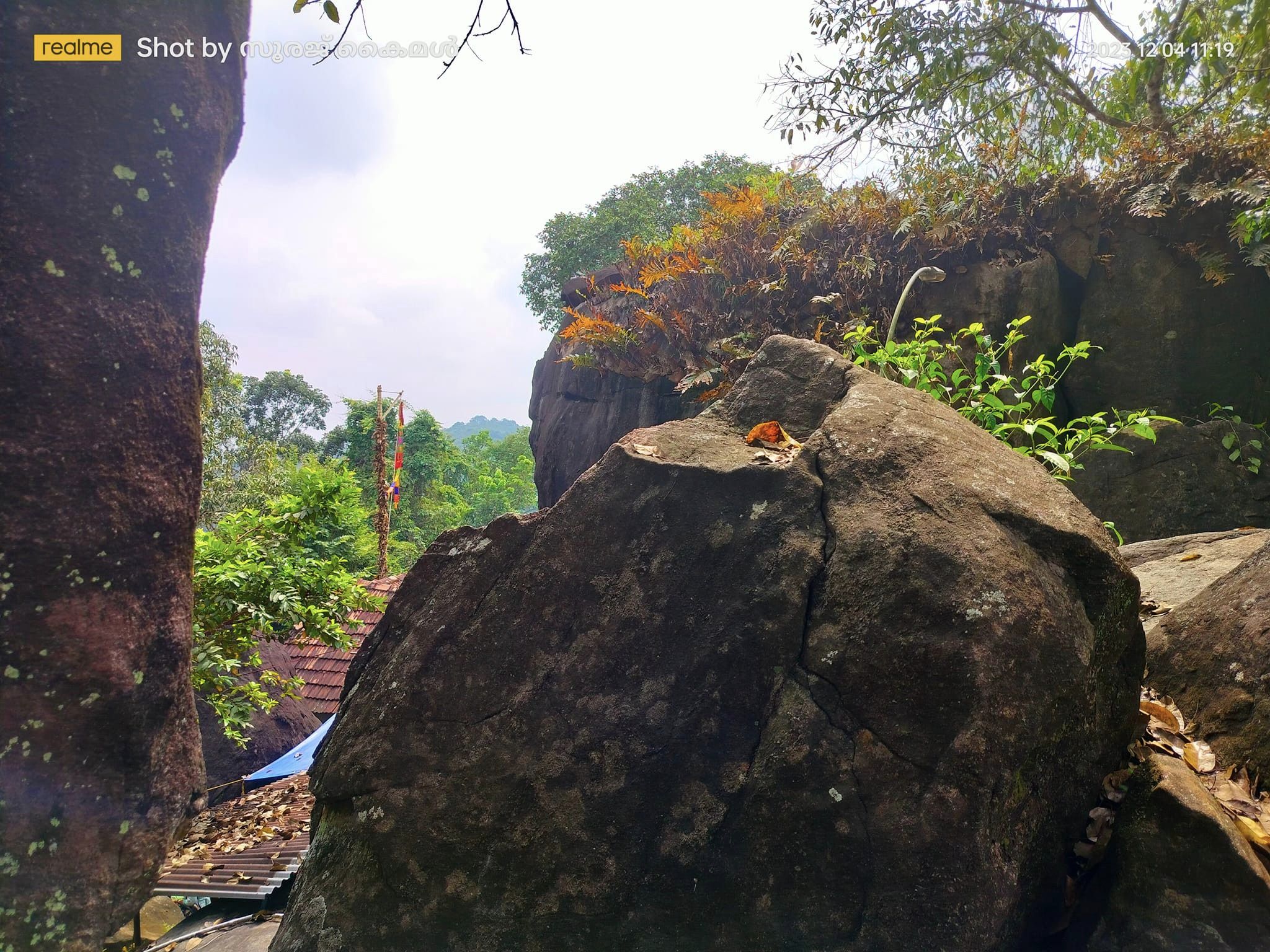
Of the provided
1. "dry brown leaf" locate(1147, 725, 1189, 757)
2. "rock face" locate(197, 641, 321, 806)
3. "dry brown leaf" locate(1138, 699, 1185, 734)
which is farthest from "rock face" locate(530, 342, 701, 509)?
"dry brown leaf" locate(1147, 725, 1189, 757)

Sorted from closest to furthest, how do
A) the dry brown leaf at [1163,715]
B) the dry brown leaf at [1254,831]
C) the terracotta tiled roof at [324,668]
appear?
the dry brown leaf at [1254,831]
the dry brown leaf at [1163,715]
the terracotta tiled roof at [324,668]

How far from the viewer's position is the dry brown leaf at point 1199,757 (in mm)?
2525

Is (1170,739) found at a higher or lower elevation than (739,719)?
lower

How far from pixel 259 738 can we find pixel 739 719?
9629mm

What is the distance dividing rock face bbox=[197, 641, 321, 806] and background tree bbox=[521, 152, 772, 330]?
15.7 metres

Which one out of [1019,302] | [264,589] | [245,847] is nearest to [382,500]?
[264,589]

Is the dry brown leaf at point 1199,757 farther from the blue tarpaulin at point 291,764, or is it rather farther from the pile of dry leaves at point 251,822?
the blue tarpaulin at point 291,764

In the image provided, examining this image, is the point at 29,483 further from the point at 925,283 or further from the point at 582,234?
the point at 582,234

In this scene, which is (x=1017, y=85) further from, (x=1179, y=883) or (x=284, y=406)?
(x=284, y=406)

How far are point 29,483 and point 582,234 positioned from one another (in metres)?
24.0

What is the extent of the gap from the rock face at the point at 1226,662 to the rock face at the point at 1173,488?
4.54 meters

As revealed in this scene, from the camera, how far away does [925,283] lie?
8.56 meters

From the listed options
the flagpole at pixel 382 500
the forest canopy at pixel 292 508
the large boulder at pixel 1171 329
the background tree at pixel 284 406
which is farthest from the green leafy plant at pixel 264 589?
the background tree at pixel 284 406

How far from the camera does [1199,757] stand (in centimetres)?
257
